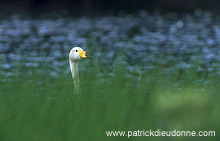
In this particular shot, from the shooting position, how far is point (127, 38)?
3284cm

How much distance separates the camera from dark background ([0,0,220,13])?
49250 millimetres

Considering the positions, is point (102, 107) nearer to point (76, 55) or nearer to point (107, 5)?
point (76, 55)

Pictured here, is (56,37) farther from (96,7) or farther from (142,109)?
(142,109)

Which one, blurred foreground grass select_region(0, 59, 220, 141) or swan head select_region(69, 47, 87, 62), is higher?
blurred foreground grass select_region(0, 59, 220, 141)

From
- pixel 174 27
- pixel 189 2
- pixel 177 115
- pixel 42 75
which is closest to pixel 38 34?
pixel 174 27

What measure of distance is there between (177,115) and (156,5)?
45694mm

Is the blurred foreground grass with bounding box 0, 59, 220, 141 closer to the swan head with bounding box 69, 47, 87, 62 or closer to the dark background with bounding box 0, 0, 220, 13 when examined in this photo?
the swan head with bounding box 69, 47, 87, 62

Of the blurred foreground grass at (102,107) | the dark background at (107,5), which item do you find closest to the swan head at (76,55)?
A: the blurred foreground grass at (102,107)

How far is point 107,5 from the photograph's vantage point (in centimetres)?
5397

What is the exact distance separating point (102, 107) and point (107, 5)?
4742 cm

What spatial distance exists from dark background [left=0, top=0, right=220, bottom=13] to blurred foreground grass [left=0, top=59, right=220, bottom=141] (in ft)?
130

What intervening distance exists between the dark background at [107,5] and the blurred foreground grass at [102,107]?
130 feet

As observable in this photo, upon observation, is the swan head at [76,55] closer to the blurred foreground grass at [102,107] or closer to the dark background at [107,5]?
the blurred foreground grass at [102,107]

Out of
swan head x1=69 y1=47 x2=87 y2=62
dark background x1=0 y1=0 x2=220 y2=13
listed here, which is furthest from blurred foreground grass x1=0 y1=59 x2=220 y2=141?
→ dark background x1=0 y1=0 x2=220 y2=13
